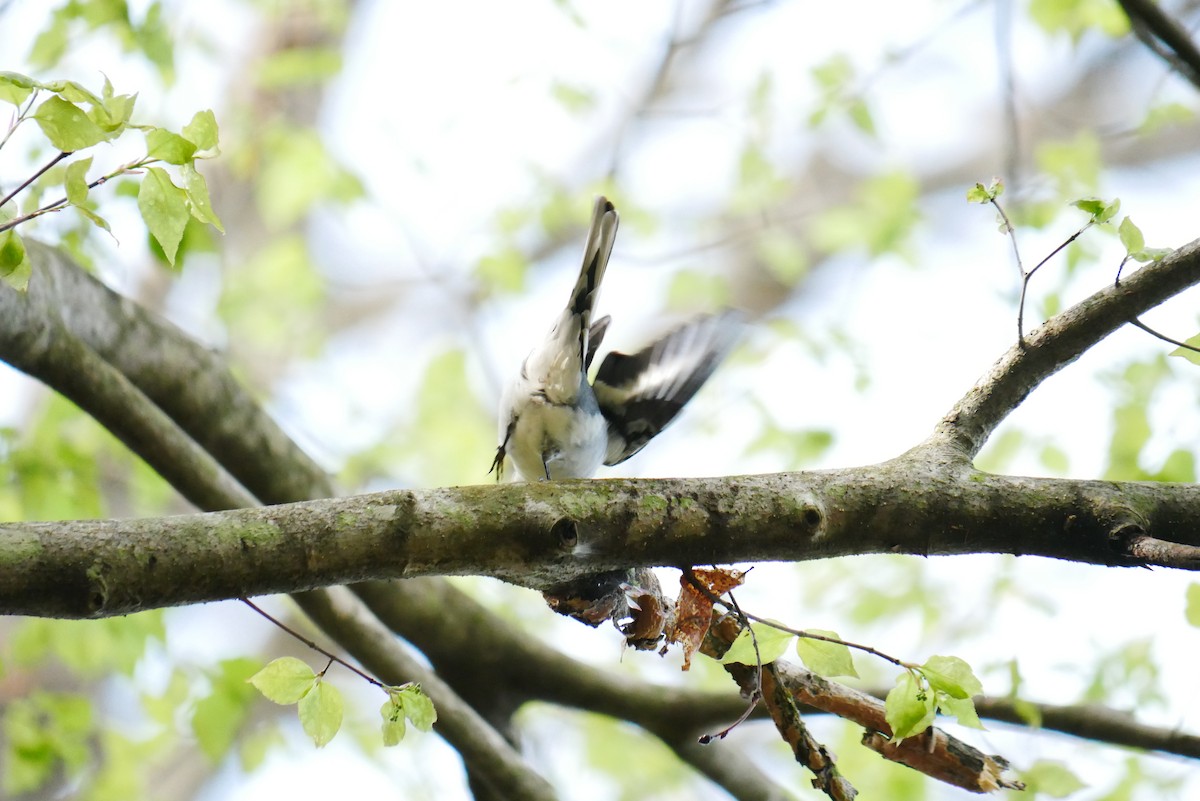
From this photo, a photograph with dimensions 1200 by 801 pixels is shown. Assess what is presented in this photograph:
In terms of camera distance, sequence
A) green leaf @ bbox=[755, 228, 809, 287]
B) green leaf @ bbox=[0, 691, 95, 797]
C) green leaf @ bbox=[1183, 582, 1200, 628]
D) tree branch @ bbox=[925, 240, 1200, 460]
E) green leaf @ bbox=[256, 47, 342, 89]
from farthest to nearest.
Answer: green leaf @ bbox=[755, 228, 809, 287], green leaf @ bbox=[256, 47, 342, 89], green leaf @ bbox=[0, 691, 95, 797], green leaf @ bbox=[1183, 582, 1200, 628], tree branch @ bbox=[925, 240, 1200, 460]

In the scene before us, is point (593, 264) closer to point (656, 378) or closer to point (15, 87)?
point (656, 378)

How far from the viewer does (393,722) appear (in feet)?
4.19

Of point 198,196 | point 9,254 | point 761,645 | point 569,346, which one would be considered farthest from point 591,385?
point 9,254

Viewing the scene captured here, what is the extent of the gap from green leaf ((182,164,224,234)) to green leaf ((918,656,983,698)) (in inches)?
41.6

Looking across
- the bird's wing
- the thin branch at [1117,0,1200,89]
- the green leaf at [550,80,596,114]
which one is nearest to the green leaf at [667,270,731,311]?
the green leaf at [550,80,596,114]

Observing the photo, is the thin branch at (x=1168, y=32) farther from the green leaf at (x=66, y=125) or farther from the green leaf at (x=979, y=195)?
the green leaf at (x=66, y=125)

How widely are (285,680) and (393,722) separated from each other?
15 cm

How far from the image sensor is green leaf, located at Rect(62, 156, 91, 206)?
1.14m

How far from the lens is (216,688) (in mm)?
2443

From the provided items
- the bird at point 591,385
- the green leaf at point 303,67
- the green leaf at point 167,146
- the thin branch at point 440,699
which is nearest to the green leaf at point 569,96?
the green leaf at point 303,67

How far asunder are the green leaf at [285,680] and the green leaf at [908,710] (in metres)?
0.75

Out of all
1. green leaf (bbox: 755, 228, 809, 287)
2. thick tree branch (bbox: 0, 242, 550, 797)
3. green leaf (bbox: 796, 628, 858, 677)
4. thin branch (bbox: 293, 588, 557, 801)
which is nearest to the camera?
green leaf (bbox: 796, 628, 858, 677)

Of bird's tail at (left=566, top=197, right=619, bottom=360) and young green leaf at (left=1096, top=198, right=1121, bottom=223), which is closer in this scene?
young green leaf at (left=1096, top=198, right=1121, bottom=223)

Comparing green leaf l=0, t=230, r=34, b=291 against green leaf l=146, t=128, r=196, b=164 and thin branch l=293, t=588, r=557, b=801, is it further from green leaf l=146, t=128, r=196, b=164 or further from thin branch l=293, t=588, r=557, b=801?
thin branch l=293, t=588, r=557, b=801
